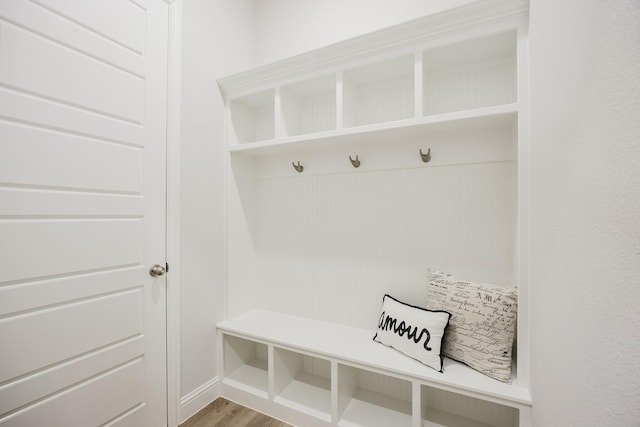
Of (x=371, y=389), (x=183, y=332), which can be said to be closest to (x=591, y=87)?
(x=371, y=389)

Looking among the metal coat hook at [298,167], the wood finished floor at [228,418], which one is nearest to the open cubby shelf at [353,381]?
the wood finished floor at [228,418]

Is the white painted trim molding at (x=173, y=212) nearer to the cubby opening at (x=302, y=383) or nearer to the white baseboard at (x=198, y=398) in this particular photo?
the white baseboard at (x=198, y=398)

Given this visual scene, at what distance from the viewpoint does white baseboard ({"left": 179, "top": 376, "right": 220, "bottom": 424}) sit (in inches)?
66.1

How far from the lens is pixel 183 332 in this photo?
168 centimetres

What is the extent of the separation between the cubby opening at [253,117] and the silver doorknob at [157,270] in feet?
3.09

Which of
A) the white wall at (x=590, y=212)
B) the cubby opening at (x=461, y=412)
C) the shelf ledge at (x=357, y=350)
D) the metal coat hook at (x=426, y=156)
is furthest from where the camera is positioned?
the metal coat hook at (x=426, y=156)

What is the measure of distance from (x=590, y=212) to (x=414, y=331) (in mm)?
1079

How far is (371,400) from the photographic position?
5.60 ft

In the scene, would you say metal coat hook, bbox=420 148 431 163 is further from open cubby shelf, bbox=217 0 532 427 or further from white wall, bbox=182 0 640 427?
white wall, bbox=182 0 640 427

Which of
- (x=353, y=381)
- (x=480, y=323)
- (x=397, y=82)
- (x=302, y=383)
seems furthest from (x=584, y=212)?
(x=302, y=383)

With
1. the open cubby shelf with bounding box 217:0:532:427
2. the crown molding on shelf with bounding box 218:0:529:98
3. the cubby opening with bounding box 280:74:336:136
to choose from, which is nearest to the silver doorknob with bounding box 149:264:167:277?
the open cubby shelf with bounding box 217:0:532:427

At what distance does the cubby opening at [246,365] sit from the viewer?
1.86m

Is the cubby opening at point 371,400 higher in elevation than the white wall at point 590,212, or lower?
lower

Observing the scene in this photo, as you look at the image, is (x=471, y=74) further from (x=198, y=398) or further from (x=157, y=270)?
(x=198, y=398)
